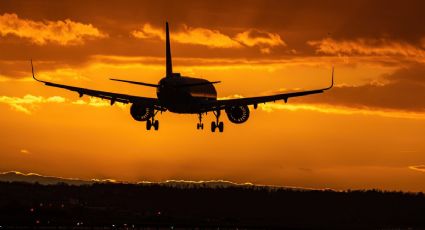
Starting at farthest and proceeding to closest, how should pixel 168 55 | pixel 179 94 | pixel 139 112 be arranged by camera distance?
1. pixel 168 55
2. pixel 139 112
3. pixel 179 94

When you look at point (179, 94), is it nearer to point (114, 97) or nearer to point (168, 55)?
point (114, 97)

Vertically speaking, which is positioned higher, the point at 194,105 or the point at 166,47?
the point at 166,47

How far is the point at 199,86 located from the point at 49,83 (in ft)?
79.3

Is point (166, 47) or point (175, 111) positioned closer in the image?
point (175, 111)

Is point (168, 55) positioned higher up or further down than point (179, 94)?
higher up

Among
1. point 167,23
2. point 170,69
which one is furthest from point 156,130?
point 167,23

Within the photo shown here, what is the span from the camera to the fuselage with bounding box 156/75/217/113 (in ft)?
540

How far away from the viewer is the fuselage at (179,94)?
16462 cm

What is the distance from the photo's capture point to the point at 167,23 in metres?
196

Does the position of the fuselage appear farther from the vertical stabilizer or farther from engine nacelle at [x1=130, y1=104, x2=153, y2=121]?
engine nacelle at [x1=130, y1=104, x2=153, y2=121]

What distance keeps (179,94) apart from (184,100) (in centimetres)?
164

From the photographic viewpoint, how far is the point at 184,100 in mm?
166125

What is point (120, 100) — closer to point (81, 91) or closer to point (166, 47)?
point (81, 91)

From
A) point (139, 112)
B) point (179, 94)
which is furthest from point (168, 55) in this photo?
point (179, 94)
